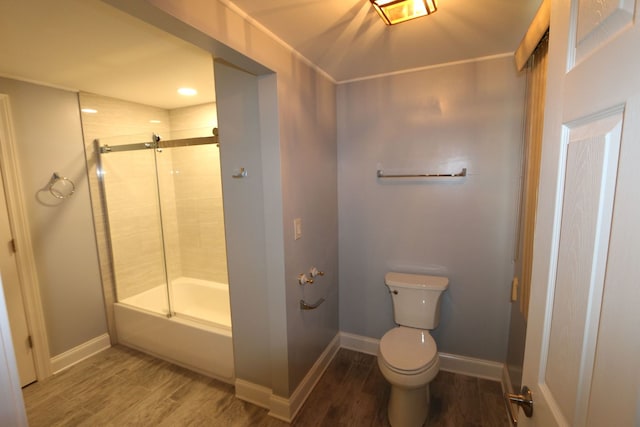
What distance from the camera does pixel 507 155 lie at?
76.9 inches

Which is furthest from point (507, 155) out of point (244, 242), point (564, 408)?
point (244, 242)

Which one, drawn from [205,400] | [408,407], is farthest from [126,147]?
[408,407]

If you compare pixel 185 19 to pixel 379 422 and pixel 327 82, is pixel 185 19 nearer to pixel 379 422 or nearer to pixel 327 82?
pixel 327 82

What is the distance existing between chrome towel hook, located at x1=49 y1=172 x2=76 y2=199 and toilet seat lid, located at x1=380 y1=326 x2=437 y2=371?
2.86 metres

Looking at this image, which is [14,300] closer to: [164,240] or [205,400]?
[164,240]

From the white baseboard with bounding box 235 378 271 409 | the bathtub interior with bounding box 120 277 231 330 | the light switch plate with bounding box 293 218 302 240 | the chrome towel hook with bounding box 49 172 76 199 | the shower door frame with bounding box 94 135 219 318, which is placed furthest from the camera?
A: the bathtub interior with bounding box 120 277 231 330

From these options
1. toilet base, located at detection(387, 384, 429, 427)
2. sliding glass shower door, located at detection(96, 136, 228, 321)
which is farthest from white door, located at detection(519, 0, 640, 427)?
sliding glass shower door, located at detection(96, 136, 228, 321)

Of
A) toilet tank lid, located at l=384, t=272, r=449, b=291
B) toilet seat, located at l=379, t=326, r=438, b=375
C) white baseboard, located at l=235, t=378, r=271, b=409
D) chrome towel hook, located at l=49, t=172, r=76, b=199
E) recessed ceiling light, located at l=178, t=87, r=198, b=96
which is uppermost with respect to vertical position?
recessed ceiling light, located at l=178, t=87, r=198, b=96

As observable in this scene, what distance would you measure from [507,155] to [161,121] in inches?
133

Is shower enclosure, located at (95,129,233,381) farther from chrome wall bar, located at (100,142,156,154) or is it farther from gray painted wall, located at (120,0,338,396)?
gray painted wall, located at (120,0,338,396)

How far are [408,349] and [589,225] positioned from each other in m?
1.55

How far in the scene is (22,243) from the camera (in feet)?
7.10

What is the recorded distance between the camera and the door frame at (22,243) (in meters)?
2.05

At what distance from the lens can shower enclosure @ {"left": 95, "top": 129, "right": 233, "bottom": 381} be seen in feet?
8.35
